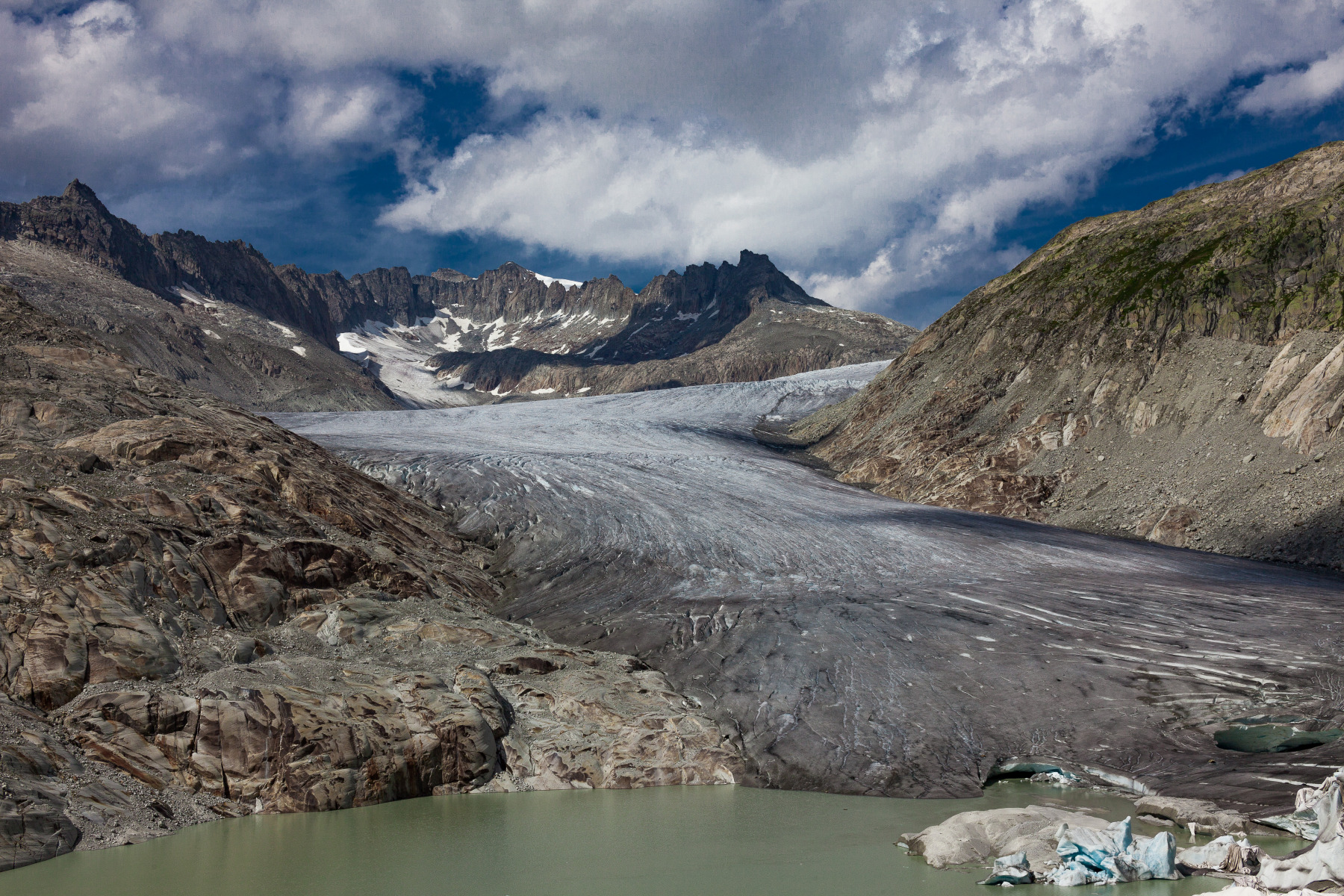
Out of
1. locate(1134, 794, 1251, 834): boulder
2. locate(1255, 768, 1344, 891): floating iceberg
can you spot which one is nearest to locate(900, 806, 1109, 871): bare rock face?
locate(1134, 794, 1251, 834): boulder

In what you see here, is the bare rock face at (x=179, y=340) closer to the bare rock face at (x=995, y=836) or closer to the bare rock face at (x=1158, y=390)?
the bare rock face at (x=1158, y=390)

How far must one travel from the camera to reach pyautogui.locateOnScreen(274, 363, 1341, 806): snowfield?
13266 mm

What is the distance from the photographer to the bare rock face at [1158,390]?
26344 millimetres

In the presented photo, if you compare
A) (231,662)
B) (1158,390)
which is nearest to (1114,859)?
(231,662)

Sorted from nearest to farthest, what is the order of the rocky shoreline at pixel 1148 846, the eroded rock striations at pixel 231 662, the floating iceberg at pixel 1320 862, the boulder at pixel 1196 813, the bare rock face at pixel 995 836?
the floating iceberg at pixel 1320 862, the rocky shoreline at pixel 1148 846, the bare rock face at pixel 995 836, the boulder at pixel 1196 813, the eroded rock striations at pixel 231 662

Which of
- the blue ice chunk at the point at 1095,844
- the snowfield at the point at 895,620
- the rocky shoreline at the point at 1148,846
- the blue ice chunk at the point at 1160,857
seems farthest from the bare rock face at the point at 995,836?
the snowfield at the point at 895,620

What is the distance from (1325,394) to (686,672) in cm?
2350

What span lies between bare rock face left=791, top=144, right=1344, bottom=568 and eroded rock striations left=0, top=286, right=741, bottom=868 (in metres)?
20.7

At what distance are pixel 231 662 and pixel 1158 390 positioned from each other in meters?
32.0

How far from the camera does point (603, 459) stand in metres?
33.3

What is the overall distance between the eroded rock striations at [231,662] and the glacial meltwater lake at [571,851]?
2.17ft

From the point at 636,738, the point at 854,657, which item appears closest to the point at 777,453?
the point at 854,657

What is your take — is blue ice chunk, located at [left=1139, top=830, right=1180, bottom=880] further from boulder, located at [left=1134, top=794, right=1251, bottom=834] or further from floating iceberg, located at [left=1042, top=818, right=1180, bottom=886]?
boulder, located at [left=1134, top=794, right=1251, bottom=834]

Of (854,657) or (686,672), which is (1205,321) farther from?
(686,672)
